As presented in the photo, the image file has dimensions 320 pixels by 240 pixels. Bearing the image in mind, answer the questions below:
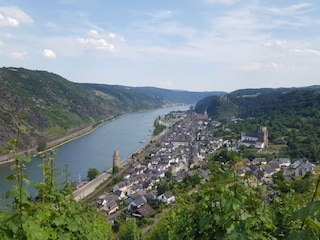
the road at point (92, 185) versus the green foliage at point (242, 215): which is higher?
the green foliage at point (242, 215)

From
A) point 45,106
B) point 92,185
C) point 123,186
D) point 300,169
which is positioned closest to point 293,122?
point 300,169

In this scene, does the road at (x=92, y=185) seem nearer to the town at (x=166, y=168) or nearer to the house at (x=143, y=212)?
the town at (x=166, y=168)

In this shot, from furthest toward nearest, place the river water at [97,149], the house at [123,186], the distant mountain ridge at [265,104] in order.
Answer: the distant mountain ridge at [265,104], the river water at [97,149], the house at [123,186]

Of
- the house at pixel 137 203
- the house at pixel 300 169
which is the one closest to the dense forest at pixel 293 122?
the house at pixel 300 169

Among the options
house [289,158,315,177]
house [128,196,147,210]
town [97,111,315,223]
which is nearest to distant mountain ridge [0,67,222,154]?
town [97,111,315,223]

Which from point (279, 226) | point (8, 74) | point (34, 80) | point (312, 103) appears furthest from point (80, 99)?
point (279, 226)

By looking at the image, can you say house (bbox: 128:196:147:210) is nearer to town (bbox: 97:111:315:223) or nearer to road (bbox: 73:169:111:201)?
town (bbox: 97:111:315:223)

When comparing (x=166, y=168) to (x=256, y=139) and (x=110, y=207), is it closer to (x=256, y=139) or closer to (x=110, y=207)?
(x=256, y=139)

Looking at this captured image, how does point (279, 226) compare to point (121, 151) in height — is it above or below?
above

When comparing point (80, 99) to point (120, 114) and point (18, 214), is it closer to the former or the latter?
point (120, 114)
